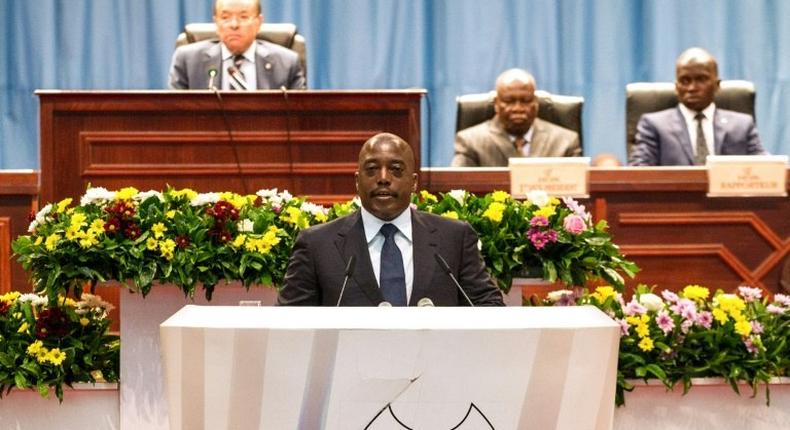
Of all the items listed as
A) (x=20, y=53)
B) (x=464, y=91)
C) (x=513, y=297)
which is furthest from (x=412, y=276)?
(x=20, y=53)

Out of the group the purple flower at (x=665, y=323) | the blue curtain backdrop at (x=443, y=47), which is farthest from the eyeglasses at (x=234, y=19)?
the purple flower at (x=665, y=323)

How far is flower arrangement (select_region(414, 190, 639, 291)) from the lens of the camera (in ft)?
13.5

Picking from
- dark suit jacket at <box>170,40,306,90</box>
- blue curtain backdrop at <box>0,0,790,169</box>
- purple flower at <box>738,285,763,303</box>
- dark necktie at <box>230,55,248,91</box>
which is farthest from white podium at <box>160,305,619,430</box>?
blue curtain backdrop at <box>0,0,790,169</box>

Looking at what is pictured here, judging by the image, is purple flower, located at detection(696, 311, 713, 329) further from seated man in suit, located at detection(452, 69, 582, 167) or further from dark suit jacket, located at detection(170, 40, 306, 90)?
dark suit jacket, located at detection(170, 40, 306, 90)

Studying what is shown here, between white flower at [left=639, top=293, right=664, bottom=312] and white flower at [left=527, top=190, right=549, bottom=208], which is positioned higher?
white flower at [left=527, top=190, right=549, bottom=208]

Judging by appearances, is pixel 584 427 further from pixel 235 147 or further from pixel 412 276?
pixel 235 147

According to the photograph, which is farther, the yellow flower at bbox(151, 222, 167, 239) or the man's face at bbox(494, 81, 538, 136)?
the man's face at bbox(494, 81, 538, 136)

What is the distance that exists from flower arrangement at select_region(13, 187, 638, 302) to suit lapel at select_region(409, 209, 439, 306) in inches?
26.8

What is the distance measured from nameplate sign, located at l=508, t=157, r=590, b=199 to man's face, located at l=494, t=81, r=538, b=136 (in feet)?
4.08

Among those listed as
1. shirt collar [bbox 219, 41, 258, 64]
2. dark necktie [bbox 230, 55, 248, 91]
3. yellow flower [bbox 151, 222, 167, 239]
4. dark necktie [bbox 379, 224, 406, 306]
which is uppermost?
shirt collar [bbox 219, 41, 258, 64]

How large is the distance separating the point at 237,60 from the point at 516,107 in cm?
161

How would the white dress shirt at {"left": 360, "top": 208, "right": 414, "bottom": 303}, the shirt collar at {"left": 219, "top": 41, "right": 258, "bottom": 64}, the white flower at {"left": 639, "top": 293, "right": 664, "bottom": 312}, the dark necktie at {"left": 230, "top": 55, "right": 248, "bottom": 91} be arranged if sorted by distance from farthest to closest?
1. the shirt collar at {"left": 219, "top": 41, "right": 258, "bottom": 64}
2. the dark necktie at {"left": 230, "top": 55, "right": 248, "bottom": 91}
3. the white flower at {"left": 639, "top": 293, "right": 664, "bottom": 312}
4. the white dress shirt at {"left": 360, "top": 208, "right": 414, "bottom": 303}

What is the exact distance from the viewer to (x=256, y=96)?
523cm

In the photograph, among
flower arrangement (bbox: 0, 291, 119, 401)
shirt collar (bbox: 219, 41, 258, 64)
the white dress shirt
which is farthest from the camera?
shirt collar (bbox: 219, 41, 258, 64)
